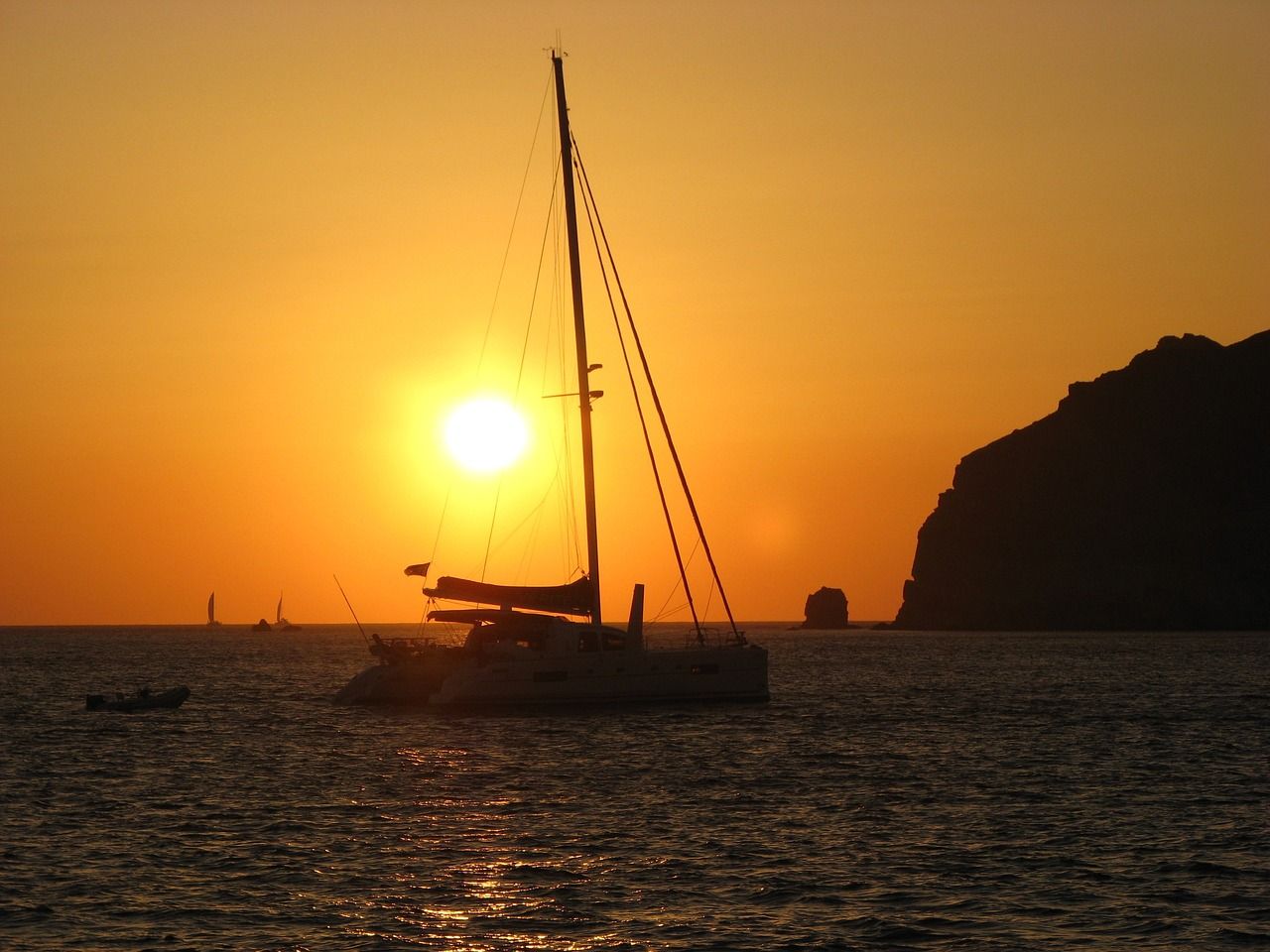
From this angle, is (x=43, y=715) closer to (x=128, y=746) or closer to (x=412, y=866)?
(x=128, y=746)

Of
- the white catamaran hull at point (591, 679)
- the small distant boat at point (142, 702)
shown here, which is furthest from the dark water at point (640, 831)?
the small distant boat at point (142, 702)

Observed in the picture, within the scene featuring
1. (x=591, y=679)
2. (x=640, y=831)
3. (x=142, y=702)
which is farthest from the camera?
(x=142, y=702)

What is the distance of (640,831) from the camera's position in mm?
31000

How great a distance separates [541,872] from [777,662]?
108m

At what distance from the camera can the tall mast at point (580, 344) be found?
54.4 meters

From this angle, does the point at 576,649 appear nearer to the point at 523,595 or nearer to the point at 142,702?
the point at 523,595

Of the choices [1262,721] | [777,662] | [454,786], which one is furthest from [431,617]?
[777,662]

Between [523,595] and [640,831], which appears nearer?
[640,831]

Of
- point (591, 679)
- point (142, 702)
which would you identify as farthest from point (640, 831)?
point (142, 702)

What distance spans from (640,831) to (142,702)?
4310cm

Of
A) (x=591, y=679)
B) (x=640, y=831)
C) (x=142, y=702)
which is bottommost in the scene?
(x=640, y=831)

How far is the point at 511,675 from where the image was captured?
181ft

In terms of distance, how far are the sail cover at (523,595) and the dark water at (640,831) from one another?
157 inches

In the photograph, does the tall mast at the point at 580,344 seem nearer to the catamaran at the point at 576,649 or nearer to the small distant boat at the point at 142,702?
the catamaran at the point at 576,649
